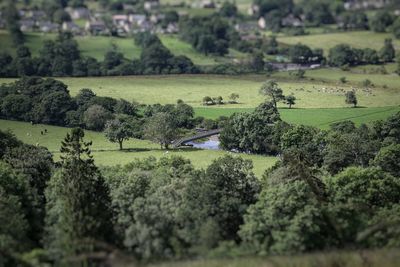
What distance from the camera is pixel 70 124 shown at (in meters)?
61.8

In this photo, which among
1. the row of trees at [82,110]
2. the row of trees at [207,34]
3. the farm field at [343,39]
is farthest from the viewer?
the farm field at [343,39]

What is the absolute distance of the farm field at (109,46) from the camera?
100 metres

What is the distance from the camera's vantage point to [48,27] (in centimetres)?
12425

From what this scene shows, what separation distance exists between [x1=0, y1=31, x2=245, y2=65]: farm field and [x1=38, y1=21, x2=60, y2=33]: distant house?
849 centimetres

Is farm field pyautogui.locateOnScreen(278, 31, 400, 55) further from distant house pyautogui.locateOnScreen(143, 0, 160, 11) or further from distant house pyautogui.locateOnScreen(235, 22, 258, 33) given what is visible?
distant house pyautogui.locateOnScreen(143, 0, 160, 11)

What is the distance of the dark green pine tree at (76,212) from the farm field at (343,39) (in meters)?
75.6

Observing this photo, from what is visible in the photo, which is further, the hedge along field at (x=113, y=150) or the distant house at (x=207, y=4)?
the distant house at (x=207, y=4)

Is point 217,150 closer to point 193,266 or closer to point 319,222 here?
point 319,222

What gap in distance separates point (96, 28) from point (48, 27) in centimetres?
884

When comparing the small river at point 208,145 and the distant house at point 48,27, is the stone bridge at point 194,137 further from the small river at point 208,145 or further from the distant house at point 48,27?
the distant house at point 48,27

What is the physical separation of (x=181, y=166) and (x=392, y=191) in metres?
12.6

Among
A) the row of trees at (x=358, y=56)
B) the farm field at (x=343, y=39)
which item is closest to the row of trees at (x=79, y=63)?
the row of trees at (x=358, y=56)

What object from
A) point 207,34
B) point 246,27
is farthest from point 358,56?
point 246,27

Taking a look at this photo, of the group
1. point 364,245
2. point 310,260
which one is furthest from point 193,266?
point 364,245
